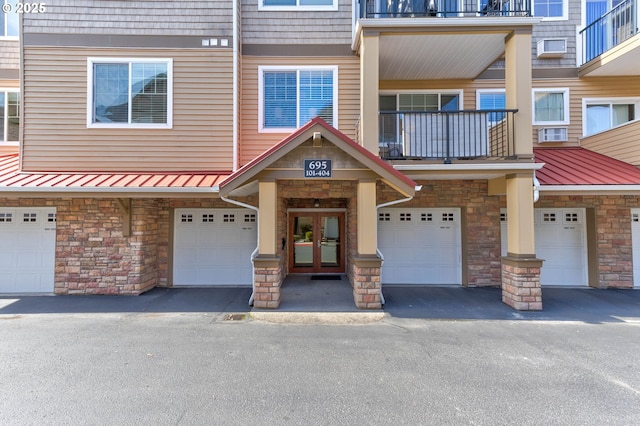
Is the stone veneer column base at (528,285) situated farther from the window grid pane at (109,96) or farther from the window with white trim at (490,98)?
the window grid pane at (109,96)

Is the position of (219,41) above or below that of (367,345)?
above

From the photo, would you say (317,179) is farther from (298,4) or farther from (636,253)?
(636,253)

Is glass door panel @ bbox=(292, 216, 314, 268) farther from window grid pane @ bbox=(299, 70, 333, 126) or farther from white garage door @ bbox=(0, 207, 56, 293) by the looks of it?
white garage door @ bbox=(0, 207, 56, 293)

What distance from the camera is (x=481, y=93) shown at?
359 inches

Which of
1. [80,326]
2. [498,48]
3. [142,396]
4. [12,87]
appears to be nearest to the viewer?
[142,396]

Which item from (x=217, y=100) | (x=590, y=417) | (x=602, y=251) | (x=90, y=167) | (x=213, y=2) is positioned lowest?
(x=590, y=417)

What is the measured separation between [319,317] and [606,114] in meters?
10.5

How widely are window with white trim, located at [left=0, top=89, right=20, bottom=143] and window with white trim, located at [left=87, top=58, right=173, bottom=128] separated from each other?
2.95m

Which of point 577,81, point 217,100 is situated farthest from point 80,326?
point 577,81

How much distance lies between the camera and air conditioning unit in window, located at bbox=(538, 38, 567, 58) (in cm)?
895

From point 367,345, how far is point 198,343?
265 centimetres

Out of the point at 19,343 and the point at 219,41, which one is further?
the point at 219,41

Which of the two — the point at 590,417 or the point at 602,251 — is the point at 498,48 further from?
the point at 590,417

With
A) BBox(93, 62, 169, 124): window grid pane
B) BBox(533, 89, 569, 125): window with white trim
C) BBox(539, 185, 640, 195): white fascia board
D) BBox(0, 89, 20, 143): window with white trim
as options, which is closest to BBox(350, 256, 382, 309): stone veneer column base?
BBox(539, 185, 640, 195): white fascia board
